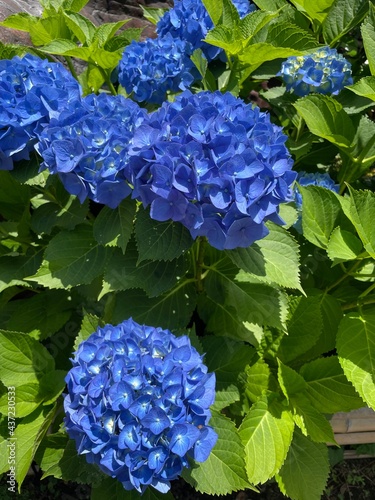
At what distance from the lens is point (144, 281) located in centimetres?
162

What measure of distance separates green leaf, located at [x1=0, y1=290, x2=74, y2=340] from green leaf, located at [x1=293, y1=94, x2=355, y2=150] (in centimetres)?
110

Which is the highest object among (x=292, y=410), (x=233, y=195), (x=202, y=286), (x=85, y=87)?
(x=233, y=195)

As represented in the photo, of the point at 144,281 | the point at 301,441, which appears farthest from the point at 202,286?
the point at 301,441

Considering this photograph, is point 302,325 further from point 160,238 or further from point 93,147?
point 93,147

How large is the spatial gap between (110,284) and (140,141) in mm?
463

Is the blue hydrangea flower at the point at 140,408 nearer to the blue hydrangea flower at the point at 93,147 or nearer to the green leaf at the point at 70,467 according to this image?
the green leaf at the point at 70,467

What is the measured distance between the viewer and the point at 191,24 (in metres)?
2.03

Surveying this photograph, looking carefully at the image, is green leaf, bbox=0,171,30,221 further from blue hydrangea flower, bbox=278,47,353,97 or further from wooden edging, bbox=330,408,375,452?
wooden edging, bbox=330,408,375,452

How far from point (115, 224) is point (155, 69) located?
65cm

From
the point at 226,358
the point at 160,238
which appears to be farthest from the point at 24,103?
the point at 226,358

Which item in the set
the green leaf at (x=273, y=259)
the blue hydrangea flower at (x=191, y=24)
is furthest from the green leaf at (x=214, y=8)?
the green leaf at (x=273, y=259)

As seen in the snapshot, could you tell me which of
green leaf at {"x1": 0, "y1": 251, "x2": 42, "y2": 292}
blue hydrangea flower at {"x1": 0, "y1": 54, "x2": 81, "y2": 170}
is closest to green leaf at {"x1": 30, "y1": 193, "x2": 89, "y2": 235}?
green leaf at {"x1": 0, "y1": 251, "x2": 42, "y2": 292}

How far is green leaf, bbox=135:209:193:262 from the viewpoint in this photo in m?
1.45

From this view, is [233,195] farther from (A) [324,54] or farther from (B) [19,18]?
(B) [19,18]
